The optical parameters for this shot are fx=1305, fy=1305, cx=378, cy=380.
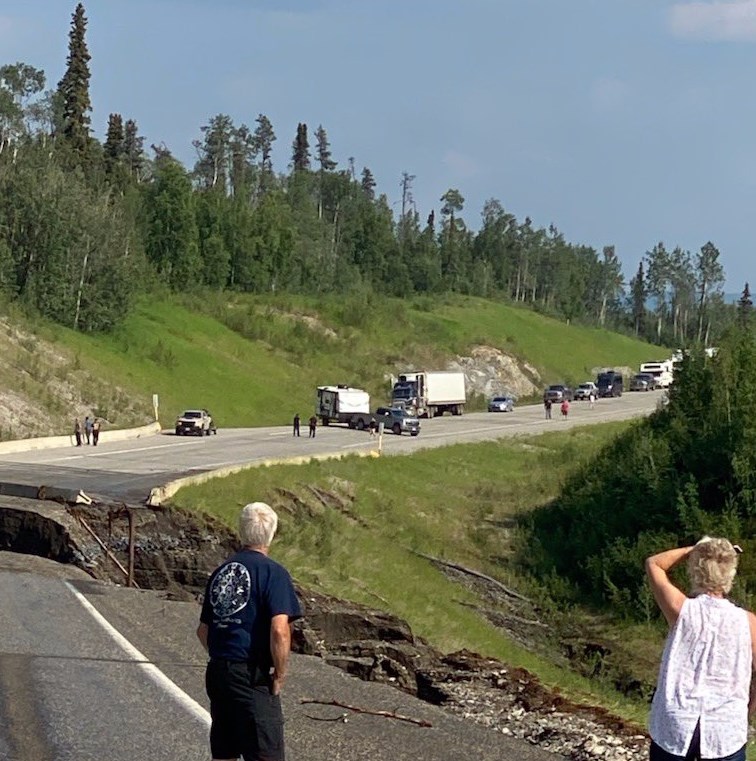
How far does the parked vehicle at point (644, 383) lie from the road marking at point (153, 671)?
112 m

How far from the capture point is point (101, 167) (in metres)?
120

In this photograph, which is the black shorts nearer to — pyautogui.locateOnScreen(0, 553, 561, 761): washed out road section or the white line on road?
pyautogui.locateOnScreen(0, 553, 561, 761): washed out road section

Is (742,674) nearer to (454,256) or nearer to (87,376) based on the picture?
(87,376)

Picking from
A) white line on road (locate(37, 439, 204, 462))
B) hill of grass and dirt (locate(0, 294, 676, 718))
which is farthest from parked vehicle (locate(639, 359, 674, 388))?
white line on road (locate(37, 439, 204, 462))

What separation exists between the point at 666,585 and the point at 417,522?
39422mm

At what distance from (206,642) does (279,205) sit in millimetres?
129690

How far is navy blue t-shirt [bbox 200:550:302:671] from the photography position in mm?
6789

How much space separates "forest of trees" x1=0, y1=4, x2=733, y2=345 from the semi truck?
18.8m

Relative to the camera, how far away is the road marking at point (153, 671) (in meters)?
10.9

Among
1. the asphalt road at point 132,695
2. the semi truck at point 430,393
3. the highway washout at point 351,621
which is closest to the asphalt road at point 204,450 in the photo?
the semi truck at point 430,393

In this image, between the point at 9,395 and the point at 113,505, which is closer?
the point at 113,505

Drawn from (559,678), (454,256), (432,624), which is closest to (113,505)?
(432,624)

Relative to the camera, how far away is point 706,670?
6125 mm

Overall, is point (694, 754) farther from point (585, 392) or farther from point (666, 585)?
point (585, 392)
